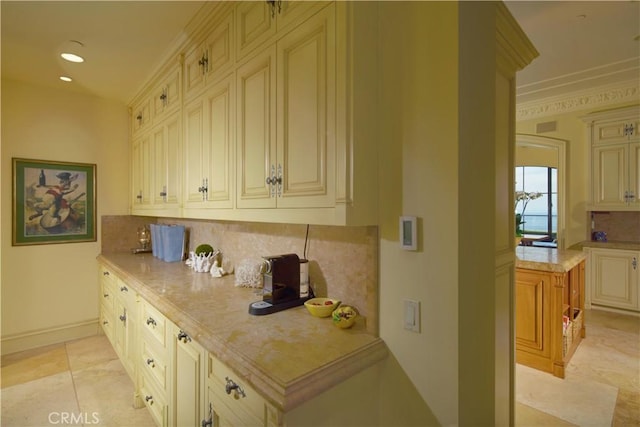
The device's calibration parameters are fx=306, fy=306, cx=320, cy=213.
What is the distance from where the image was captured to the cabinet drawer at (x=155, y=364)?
5.83 ft

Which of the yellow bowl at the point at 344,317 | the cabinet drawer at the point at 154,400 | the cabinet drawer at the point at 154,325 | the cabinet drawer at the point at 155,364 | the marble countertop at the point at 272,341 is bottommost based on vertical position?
the cabinet drawer at the point at 154,400

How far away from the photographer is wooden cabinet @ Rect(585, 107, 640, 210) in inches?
151

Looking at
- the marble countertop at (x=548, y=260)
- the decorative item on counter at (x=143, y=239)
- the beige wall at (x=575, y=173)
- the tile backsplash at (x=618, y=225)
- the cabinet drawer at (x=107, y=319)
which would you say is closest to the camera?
the marble countertop at (x=548, y=260)

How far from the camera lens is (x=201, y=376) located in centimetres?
139

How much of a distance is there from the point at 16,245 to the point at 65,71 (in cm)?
182

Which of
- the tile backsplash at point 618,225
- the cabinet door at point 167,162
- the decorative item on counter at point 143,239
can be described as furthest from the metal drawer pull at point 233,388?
the tile backsplash at point 618,225

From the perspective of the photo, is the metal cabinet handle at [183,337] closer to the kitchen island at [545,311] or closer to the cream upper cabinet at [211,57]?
the cream upper cabinet at [211,57]

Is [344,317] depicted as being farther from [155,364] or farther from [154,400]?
[154,400]

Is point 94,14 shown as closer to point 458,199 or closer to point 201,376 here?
point 201,376

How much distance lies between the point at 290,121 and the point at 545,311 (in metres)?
2.63

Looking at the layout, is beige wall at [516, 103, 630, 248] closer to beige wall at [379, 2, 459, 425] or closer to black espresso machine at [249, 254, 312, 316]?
beige wall at [379, 2, 459, 425]

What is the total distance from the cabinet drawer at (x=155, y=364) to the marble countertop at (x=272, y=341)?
308 millimetres

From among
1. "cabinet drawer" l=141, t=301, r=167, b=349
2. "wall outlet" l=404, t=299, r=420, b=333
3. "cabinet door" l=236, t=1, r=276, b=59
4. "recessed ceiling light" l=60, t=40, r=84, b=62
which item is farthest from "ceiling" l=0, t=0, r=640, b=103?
"wall outlet" l=404, t=299, r=420, b=333

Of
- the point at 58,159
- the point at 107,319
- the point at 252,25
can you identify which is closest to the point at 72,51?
the point at 58,159
